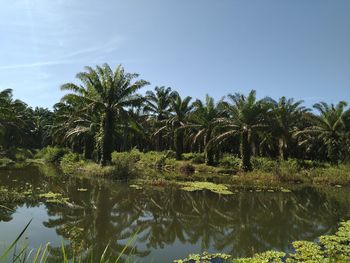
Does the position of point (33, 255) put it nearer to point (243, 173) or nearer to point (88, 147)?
point (243, 173)

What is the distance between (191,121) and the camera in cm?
3362

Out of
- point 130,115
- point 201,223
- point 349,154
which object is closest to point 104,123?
point 130,115

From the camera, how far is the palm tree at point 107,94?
894 inches

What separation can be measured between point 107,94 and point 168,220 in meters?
13.9

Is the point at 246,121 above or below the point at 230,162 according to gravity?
above

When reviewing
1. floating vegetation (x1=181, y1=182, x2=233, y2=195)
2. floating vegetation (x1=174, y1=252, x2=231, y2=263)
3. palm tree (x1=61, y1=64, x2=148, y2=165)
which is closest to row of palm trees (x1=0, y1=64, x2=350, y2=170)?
palm tree (x1=61, y1=64, x2=148, y2=165)

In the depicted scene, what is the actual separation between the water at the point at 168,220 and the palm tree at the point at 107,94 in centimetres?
724

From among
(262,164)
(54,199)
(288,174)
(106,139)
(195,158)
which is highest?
(106,139)

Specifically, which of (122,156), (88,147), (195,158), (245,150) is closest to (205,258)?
(245,150)

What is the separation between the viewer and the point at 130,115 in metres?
23.7

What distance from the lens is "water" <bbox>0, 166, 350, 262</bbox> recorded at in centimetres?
783

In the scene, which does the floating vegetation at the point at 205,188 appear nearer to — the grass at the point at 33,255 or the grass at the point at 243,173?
the grass at the point at 243,173

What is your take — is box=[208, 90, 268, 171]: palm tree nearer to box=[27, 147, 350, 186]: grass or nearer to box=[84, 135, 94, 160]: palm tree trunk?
box=[27, 147, 350, 186]: grass

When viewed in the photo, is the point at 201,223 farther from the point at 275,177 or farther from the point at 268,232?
the point at 275,177
